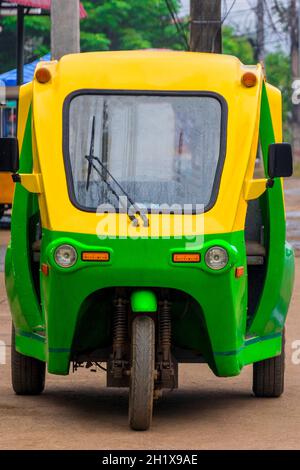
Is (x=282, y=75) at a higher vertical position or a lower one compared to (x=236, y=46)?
lower

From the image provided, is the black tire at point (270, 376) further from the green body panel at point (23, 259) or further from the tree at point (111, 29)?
the tree at point (111, 29)

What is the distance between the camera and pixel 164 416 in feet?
31.8

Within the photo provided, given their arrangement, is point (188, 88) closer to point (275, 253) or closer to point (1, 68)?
point (275, 253)

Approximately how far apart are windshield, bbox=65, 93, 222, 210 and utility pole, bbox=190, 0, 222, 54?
45.5 ft

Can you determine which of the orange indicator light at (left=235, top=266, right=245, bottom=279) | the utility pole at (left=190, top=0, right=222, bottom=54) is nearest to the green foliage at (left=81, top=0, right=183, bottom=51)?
the utility pole at (left=190, top=0, right=222, bottom=54)

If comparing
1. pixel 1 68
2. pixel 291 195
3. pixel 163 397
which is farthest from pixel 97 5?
pixel 163 397

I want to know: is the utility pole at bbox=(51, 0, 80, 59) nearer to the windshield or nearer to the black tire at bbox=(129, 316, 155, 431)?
the windshield

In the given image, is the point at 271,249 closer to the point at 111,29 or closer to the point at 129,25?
the point at 111,29

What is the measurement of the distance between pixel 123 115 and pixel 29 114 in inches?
26.9

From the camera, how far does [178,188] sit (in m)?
9.44

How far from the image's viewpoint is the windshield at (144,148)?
9383 mm

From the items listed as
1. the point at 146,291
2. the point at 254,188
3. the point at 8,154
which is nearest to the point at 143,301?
the point at 146,291

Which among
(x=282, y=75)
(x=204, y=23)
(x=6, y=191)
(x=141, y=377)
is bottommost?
(x=6, y=191)

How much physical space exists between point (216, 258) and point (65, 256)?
0.89m
